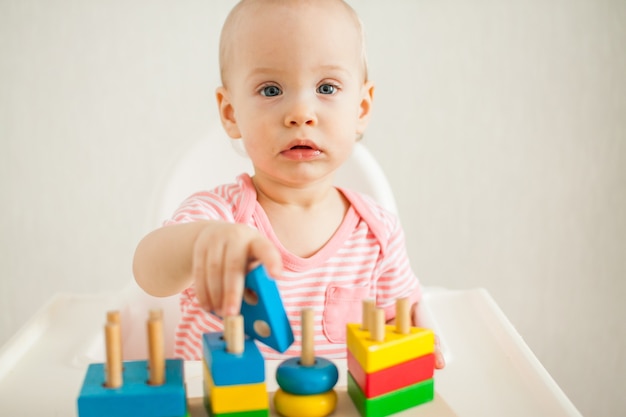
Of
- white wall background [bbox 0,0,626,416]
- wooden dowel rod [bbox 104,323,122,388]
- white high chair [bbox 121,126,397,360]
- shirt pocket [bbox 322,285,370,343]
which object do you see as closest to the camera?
wooden dowel rod [bbox 104,323,122,388]

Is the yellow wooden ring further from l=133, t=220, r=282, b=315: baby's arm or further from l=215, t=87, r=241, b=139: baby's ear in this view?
l=215, t=87, r=241, b=139: baby's ear

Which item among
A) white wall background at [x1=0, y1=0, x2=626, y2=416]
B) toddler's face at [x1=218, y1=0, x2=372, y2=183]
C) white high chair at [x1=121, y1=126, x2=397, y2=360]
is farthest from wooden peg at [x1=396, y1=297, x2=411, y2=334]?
white wall background at [x1=0, y1=0, x2=626, y2=416]

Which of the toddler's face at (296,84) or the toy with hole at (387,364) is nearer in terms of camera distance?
the toy with hole at (387,364)

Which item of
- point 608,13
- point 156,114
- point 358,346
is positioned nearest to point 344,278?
point 358,346

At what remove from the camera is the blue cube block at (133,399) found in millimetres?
390

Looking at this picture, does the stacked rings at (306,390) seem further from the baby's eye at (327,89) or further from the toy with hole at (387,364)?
the baby's eye at (327,89)

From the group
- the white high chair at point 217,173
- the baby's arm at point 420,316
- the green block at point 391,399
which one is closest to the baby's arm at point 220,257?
the green block at point 391,399

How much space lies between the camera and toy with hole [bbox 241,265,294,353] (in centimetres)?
42

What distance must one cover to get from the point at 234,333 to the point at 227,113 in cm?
44

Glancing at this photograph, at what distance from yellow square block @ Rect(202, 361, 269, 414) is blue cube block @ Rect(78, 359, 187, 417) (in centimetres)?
2

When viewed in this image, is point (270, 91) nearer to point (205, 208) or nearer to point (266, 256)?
point (205, 208)

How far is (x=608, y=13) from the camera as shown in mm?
1350

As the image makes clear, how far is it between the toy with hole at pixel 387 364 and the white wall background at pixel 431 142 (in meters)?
0.94

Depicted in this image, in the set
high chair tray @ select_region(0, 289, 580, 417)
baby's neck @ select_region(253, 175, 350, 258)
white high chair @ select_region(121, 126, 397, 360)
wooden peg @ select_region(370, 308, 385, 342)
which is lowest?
high chair tray @ select_region(0, 289, 580, 417)
